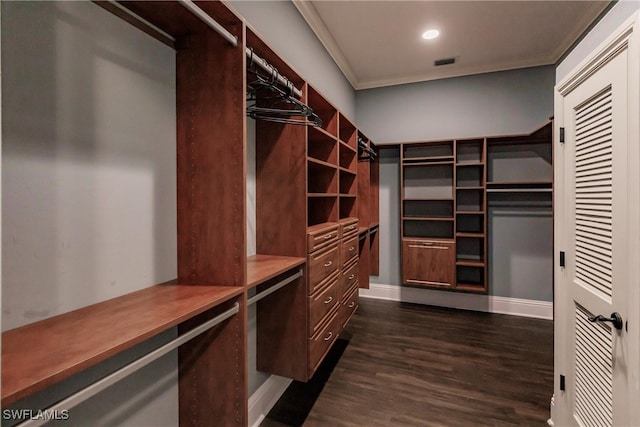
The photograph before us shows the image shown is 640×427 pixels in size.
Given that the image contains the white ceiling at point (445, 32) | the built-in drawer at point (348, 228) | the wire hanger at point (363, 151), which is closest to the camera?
the built-in drawer at point (348, 228)

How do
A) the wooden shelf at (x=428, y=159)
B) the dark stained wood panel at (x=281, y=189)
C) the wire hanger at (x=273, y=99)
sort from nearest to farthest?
the wire hanger at (x=273, y=99) < the dark stained wood panel at (x=281, y=189) < the wooden shelf at (x=428, y=159)

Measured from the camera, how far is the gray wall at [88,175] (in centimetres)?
92

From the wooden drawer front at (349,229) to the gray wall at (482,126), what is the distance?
1.65 m

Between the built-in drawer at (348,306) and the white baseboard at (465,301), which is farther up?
the built-in drawer at (348,306)

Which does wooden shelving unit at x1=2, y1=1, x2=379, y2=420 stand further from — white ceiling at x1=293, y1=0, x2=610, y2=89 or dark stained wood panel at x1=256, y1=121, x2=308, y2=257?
white ceiling at x1=293, y1=0, x2=610, y2=89

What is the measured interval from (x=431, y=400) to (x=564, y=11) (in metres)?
3.64

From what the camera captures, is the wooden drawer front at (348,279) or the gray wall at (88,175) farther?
the wooden drawer front at (348,279)

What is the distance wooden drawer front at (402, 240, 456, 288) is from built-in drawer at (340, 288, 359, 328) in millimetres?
1255

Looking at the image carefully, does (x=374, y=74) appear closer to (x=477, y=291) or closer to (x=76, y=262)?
(x=477, y=291)

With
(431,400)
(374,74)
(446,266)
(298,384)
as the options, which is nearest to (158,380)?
(298,384)

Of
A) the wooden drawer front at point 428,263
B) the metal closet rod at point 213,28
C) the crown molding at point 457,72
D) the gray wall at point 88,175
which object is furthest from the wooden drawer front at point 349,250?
the crown molding at point 457,72

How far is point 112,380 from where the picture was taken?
855 millimetres

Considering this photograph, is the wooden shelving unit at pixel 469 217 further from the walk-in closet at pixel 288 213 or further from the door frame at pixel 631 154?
the door frame at pixel 631 154

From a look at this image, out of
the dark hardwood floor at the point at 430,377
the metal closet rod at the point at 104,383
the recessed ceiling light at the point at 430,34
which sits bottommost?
the dark hardwood floor at the point at 430,377
